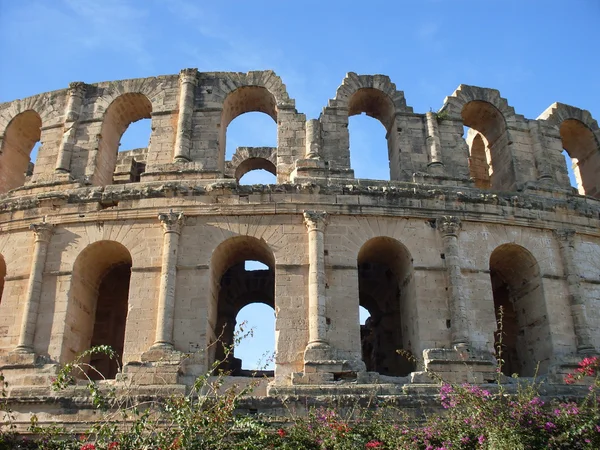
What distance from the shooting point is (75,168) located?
15.3m

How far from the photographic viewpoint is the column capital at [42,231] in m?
14.1

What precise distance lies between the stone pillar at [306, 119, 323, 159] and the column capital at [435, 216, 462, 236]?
10.0 feet

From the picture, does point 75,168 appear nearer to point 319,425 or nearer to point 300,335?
point 300,335

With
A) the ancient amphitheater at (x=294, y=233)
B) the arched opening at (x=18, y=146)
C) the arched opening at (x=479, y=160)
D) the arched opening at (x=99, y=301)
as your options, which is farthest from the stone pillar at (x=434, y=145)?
the arched opening at (x=18, y=146)

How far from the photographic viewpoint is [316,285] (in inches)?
520

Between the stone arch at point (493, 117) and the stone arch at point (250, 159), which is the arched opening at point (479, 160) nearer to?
the stone arch at point (493, 117)

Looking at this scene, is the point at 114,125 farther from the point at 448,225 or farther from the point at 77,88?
the point at 448,225

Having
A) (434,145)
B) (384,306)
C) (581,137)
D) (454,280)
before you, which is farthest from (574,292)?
(384,306)

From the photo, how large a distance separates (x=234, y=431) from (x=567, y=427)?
5239 millimetres

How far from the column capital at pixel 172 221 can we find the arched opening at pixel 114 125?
238 cm

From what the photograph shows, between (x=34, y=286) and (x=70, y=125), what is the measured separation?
13.7 ft

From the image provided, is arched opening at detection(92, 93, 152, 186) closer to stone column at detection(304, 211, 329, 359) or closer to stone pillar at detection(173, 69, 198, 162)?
stone pillar at detection(173, 69, 198, 162)

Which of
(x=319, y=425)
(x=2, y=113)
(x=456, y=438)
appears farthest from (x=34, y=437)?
(x=2, y=113)

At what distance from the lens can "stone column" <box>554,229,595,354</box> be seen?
44.9 feet
